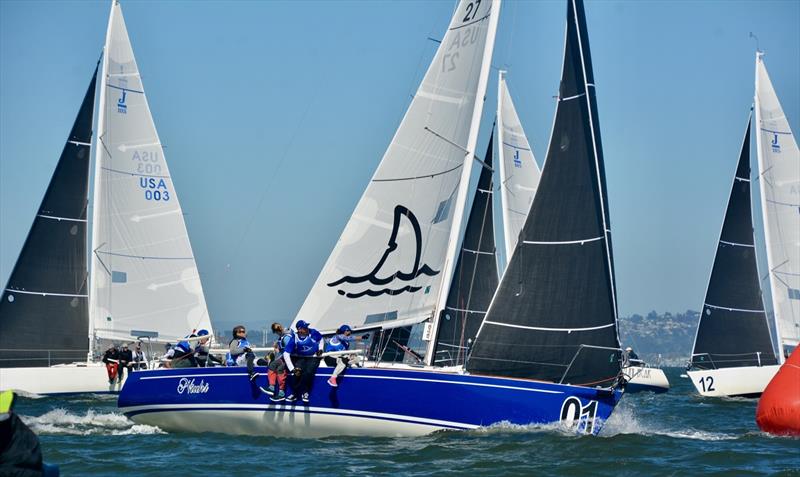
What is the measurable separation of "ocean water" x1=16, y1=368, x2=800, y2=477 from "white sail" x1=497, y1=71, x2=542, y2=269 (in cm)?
1714

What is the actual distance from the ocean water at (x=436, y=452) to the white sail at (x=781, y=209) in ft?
55.0

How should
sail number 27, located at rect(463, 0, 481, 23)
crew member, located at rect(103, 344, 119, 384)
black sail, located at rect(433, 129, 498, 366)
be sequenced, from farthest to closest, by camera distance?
black sail, located at rect(433, 129, 498, 366) < crew member, located at rect(103, 344, 119, 384) < sail number 27, located at rect(463, 0, 481, 23)

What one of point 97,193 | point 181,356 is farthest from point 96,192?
point 181,356

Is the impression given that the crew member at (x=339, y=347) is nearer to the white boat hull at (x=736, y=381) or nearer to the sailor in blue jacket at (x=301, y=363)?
the sailor in blue jacket at (x=301, y=363)

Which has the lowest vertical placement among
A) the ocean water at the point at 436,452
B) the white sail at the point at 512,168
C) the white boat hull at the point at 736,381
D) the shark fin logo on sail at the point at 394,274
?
the ocean water at the point at 436,452

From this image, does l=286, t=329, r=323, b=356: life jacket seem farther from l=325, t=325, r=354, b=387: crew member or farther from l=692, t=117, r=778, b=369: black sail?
l=692, t=117, r=778, b=369: black sail

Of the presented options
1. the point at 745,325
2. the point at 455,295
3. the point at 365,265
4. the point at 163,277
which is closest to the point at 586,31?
the point at 365,265

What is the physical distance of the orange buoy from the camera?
60.3ft

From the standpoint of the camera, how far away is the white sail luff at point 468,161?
62.5 feet

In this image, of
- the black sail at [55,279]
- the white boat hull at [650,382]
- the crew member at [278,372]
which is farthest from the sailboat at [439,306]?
the white boat hull at [650,382]

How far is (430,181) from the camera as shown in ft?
64.6

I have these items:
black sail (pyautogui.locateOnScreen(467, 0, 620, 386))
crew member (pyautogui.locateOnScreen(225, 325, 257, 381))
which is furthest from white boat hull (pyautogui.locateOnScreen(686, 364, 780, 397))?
crew member (pyautogui.locateOnScreen(225, 325, 257, 381))

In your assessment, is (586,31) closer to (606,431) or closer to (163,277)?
(606,431)

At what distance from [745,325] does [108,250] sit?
18330mm
